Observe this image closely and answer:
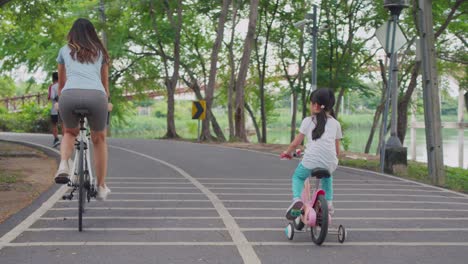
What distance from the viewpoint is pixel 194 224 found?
694cm

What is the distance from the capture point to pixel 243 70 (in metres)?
27.9

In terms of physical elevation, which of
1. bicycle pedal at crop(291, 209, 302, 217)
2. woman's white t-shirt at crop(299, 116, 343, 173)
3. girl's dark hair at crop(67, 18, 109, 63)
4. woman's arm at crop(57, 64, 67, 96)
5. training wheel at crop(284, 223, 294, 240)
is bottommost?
training wheel at crop(284, 223, 294, 240)

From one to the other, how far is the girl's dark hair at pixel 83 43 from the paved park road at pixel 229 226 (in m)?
1.64

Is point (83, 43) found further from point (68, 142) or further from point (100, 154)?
point (100, 154)

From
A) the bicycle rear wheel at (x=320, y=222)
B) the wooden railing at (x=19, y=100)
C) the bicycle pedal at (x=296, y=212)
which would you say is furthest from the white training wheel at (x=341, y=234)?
the wooden railing at (x=19, y=100)

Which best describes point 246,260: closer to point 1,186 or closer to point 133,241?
point 133,241

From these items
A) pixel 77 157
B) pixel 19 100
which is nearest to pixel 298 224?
pixel 77 157

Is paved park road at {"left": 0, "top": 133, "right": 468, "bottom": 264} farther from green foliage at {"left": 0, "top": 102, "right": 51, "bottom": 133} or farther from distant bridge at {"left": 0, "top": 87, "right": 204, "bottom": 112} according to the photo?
distant bridge at {"left": 0, "top": 87, "right": 204, "bottom": 112}

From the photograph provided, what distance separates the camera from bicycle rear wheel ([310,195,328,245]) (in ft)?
19.1

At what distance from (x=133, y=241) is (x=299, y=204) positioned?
1.50 metres

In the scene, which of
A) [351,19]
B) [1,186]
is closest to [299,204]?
[1,186]

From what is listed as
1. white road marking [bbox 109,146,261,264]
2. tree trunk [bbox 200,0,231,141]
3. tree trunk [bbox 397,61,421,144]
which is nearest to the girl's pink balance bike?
white road marking [bbox 109,146,261,264]

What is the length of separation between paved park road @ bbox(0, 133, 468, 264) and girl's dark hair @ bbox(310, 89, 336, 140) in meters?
1.00

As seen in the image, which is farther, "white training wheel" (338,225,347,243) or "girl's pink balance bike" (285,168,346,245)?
"white training wheel" (338,225,347,243)
